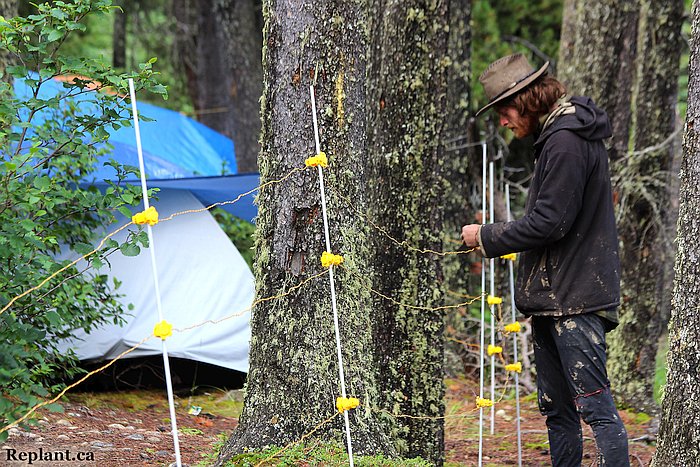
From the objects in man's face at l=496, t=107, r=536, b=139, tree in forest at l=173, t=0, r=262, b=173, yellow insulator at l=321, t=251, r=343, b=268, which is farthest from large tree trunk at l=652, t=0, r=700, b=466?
tree in forest at l=173, t=0, r=262, b=173

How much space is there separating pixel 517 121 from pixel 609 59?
3878 mm

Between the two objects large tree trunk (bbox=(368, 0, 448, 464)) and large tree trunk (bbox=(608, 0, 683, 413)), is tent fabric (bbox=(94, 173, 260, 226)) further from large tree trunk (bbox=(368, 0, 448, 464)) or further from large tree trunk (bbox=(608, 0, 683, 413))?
large tree trunk (bbox=(608, 0, 683, 413))

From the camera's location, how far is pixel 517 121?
3.48 m

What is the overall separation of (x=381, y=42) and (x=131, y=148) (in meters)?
2.70

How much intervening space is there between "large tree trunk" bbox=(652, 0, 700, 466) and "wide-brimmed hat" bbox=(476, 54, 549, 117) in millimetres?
688

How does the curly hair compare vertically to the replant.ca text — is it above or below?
above

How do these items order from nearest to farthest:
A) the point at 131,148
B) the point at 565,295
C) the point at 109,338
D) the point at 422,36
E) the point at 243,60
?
1. the point at 565,295
2. the point at 422,36
3. the point at 109,338
4. the point at 131,148
5. the point at 243,60

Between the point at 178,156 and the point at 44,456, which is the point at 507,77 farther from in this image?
the point at 178,156

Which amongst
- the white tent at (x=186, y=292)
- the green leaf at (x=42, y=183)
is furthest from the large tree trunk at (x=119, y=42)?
the green leaf at (x=42, y=183)

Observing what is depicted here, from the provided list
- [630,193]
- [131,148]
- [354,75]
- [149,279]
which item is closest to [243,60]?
[131,148]

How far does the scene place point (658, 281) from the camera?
639cm

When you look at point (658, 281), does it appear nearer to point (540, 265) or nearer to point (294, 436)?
point (540, 265)

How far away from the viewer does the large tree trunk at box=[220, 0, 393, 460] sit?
3.36 m

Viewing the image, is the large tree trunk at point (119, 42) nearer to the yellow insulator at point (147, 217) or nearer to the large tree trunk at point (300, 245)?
the large tree trunk at point (300, 245)
